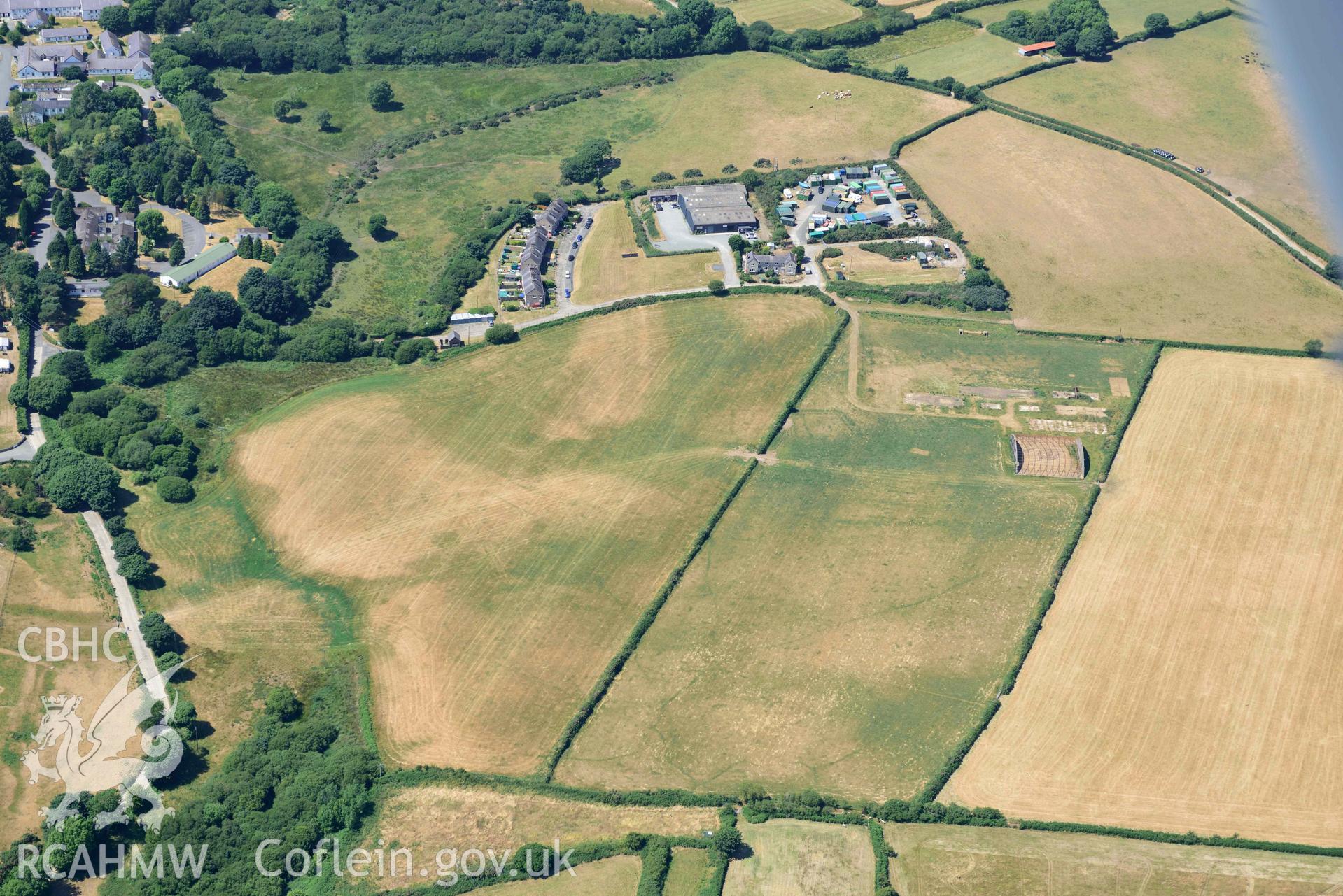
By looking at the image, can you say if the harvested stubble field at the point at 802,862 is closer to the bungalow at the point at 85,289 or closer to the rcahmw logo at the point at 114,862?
the rcahmw logo at the point at 114,862

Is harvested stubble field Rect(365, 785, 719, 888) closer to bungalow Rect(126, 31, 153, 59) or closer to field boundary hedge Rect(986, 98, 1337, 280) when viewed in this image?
field boundary hedge Rect(986, 98, 1337, 280)

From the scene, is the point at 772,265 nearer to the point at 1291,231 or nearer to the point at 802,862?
the point at 1291,231

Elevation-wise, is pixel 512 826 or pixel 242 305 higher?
pixel 242 305

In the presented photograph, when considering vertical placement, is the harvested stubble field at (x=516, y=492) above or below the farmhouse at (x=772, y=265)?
below

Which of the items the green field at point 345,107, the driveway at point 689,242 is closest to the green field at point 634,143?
the green field at point 345,107

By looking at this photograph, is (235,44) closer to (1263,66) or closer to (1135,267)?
(1135,267)

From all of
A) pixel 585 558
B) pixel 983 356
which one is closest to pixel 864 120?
pixel 983 356
